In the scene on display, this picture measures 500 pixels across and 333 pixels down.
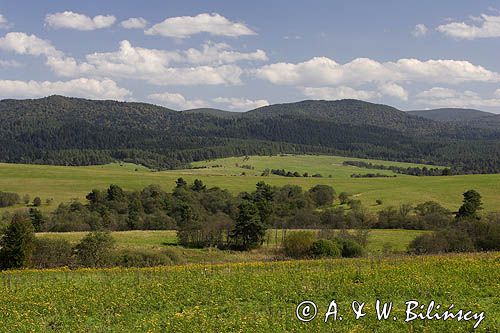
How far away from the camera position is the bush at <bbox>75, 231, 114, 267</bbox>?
4203cm

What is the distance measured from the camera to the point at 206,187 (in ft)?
377

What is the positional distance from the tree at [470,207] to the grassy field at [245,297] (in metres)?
47.0

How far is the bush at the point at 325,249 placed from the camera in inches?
1831

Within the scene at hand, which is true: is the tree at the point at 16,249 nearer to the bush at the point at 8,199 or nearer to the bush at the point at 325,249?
the bush at the point at 325,249

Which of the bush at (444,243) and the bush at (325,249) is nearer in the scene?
the bush at (325,249)

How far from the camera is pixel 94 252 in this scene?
42.9 metres

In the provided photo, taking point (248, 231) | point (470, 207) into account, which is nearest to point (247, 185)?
point (470, 207)

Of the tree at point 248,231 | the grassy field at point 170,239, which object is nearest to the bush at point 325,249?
the grassy field at point 170,239

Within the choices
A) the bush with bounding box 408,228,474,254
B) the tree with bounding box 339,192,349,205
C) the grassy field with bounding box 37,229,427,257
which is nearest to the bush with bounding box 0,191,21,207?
the grassy field with bounding box 37,229,427,257

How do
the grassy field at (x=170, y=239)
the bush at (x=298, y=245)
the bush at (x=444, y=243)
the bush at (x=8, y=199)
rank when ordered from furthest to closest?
the bush at (x=8, y=199) → the grassy field at (x=170, y=239) → the bush at (x=298, y=245) → the bush at (x=444, y=243)

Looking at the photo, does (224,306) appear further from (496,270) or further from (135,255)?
(135,255)

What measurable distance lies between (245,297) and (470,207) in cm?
6405

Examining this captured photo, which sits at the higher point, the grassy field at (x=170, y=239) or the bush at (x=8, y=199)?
the bush at (x=8, y=199)

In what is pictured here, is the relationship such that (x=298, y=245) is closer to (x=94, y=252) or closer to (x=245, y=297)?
(x=94, y=252)
